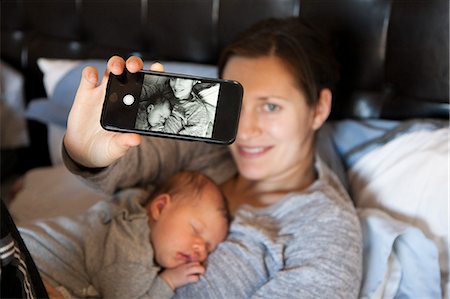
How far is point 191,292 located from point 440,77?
653 mm

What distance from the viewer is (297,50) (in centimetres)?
103

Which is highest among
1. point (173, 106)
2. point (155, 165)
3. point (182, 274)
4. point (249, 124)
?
point (173, 106)

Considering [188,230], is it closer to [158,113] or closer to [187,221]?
[187,221]

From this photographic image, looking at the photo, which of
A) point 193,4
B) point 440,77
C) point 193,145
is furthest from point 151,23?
point 440,77

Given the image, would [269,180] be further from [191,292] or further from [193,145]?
[191,292]

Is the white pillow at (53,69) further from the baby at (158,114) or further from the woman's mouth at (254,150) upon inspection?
the baby at (158,114)

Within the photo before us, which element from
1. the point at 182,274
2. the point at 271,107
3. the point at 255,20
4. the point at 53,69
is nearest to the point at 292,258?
the point at 182,274

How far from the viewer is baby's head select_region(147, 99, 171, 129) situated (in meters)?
0.68

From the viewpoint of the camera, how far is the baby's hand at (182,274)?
0.89 metres

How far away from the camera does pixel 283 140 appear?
1033 millimetres

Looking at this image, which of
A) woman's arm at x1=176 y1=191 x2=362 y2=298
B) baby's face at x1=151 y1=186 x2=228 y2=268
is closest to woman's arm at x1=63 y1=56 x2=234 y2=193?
baby's face at x1=151 y1=186 x2=228 y2=268

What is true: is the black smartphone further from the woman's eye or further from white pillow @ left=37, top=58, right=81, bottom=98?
white pillow @ left=37, top=58, right=81, bottom=98

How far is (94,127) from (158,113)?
0.13 metres

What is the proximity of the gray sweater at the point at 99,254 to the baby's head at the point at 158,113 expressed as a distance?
12.7 inches
